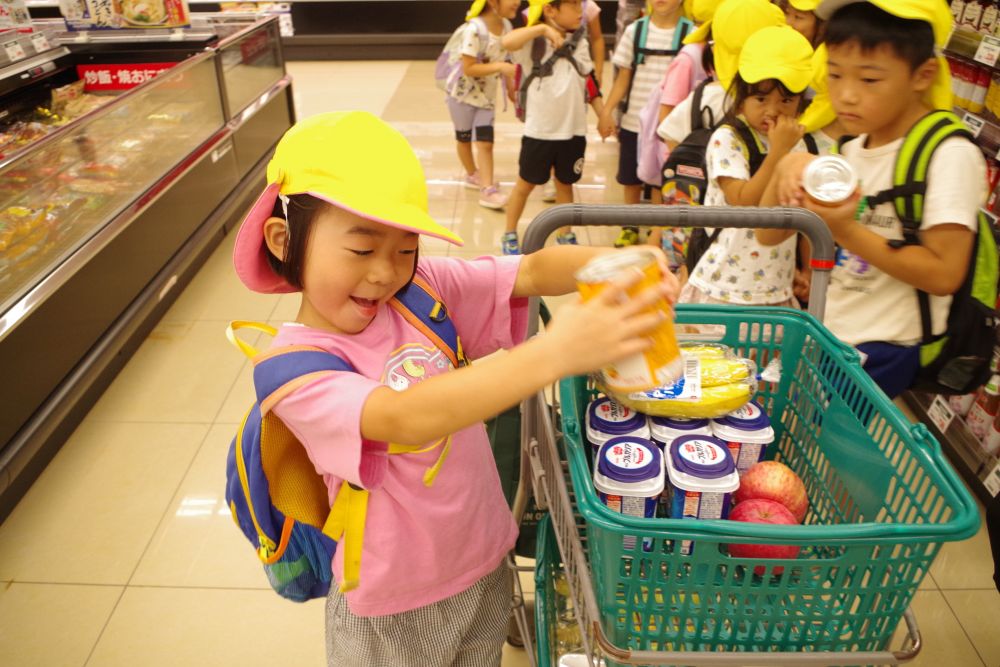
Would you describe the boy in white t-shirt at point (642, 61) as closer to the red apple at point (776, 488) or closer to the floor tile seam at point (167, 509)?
the floor tile seam at point (167, 509)

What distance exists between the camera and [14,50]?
4176 millimetres

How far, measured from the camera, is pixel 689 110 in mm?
3150

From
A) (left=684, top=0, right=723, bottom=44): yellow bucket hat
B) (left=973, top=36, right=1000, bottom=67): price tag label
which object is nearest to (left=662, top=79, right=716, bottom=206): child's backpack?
(left=684, top=0, right=723, bottom=44): yellow bucket hat

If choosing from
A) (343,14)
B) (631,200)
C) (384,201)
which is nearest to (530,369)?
(384,201)

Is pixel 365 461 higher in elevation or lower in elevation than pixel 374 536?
higher

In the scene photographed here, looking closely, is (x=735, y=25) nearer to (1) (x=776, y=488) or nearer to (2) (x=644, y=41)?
(2) (x=644, y=41)

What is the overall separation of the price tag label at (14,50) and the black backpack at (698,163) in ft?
12.1

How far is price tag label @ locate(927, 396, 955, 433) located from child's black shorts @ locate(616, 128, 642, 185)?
2177 millimetres

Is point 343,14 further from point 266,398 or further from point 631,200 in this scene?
point 266,398

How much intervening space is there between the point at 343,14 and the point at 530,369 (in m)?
10.3

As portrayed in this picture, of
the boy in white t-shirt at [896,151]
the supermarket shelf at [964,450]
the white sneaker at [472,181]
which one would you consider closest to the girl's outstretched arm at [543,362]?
the boy in white t-shirt at [896,151]

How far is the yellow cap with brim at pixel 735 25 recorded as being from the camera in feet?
8.57

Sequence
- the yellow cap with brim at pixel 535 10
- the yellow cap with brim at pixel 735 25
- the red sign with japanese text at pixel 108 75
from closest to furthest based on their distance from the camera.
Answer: the yellow cap with brim at pixel 735 25 → the yellow cap with brim at pixel 535 10 → the red sign with japanese text at pixel 108 75

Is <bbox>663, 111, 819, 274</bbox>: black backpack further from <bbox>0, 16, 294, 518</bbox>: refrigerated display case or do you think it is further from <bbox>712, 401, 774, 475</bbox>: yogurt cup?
<bbox>0, 16, 294, 518</bbox>: refrigerated display case
